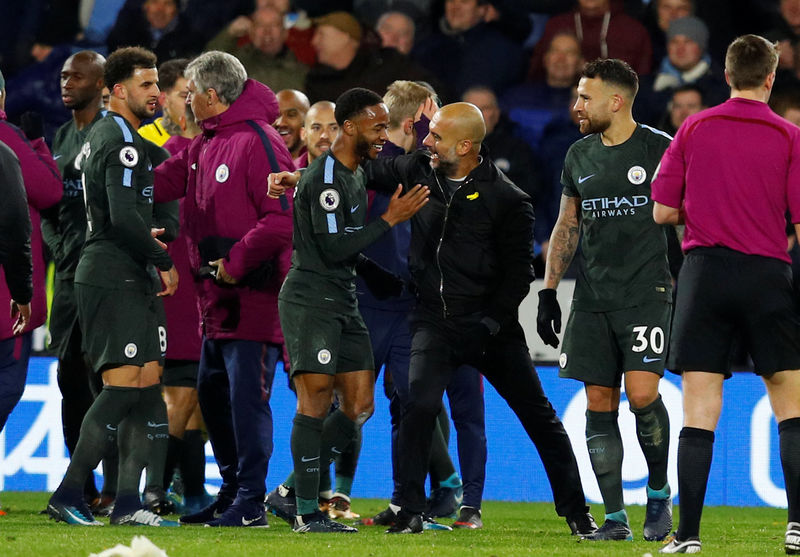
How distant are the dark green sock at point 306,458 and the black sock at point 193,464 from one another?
1.46 m

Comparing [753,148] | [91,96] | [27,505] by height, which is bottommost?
[27,505]

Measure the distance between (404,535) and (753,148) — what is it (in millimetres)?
2411

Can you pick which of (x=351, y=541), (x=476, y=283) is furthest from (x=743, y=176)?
(x=351, y=541)

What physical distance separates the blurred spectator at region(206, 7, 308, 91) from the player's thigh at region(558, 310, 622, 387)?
6333 mm

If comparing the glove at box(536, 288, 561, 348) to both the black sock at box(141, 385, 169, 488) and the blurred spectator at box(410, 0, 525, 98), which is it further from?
the blurred spectator at box(410, 0, 525, 98)

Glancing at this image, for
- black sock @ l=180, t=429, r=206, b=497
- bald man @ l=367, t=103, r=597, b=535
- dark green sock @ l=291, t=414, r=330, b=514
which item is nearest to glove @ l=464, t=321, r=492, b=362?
bald man @ l=367, t=103, r=597, b=535

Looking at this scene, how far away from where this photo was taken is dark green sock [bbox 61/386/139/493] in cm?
660

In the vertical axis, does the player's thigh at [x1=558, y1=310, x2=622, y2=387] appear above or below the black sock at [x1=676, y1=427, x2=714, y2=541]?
above

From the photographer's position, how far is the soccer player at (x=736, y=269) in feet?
18.0

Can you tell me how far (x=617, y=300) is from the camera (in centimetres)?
659

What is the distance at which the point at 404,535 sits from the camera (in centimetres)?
641

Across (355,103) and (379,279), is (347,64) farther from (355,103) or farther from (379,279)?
(355,103)

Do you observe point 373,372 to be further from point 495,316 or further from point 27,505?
point 27,505

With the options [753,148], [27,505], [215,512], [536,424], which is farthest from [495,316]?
[27,505]
